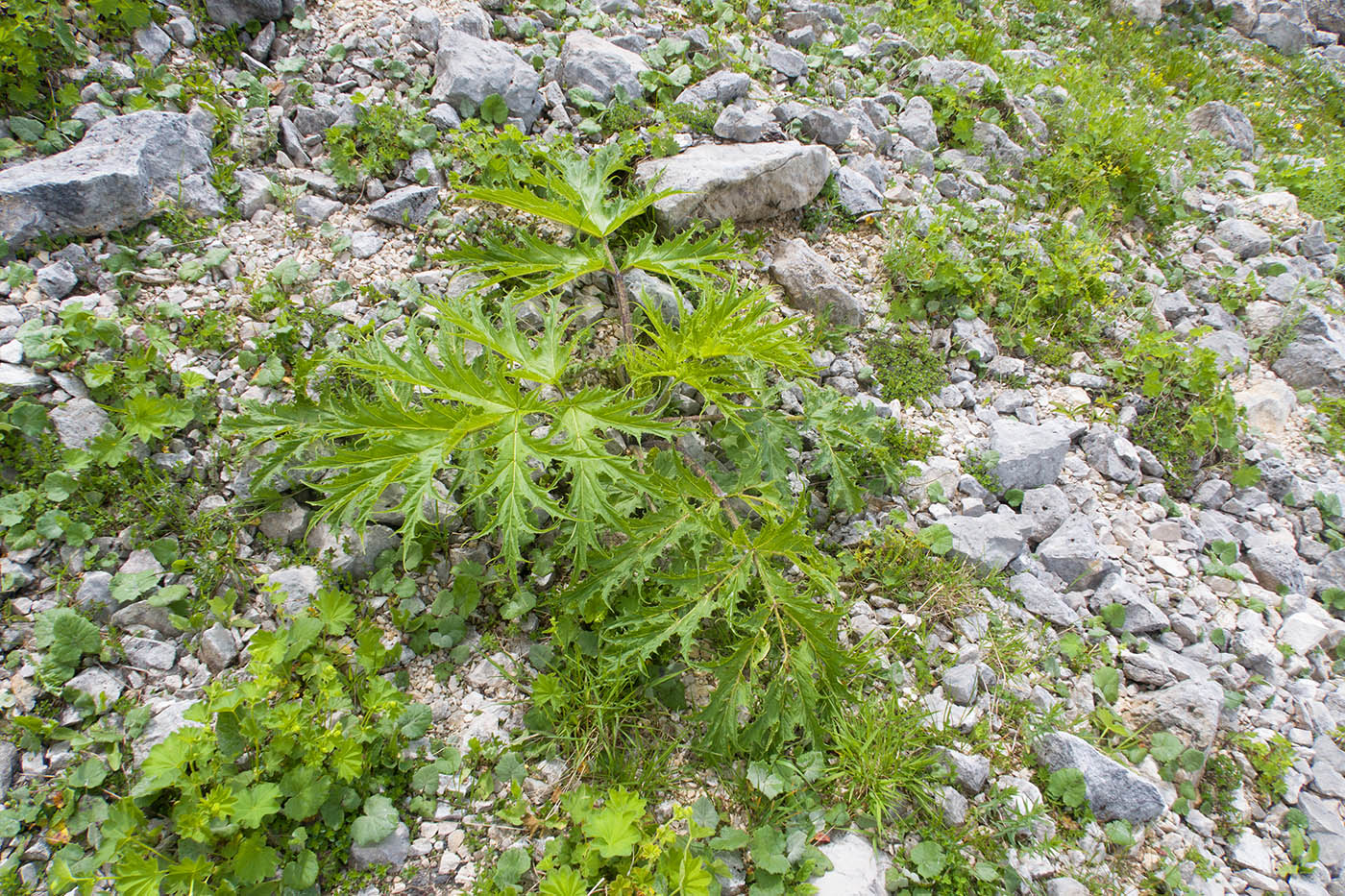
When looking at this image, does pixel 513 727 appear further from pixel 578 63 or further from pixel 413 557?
pixel 578 63

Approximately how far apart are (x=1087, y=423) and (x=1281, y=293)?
2.81 meters

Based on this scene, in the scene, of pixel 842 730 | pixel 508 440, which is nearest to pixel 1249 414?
pixel 842 730

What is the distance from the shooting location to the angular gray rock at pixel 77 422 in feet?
10.2

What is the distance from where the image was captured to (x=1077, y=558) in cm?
370

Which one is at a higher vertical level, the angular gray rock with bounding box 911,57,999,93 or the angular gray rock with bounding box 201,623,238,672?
the angular gray rock with bounding box 911,57,999,93

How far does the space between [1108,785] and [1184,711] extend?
1.94ft

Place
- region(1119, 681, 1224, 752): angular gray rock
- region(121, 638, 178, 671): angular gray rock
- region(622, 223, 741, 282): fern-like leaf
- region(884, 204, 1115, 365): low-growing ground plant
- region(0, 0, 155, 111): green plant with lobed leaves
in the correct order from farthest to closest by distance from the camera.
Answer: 1. region(884, 204, 1115, 365): low-growing ground plant
2. region(0, 0, 155, 111): green plant with lobed leaves
3. region(622, 223, 741, 282): fern-like leaf
4. region(1119, 681, 1224, 752): angular gray rock
5. region(121, 638, 178, 671): angular gray rock

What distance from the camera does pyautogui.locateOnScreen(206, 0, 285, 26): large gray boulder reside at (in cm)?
463

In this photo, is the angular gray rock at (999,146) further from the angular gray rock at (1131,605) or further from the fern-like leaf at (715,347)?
the fern-like leaf at (715,347)

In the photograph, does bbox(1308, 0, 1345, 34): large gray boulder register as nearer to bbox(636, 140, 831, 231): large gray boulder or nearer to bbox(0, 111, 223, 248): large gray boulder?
bbox(636, 140, 831, 231): large gray boulder

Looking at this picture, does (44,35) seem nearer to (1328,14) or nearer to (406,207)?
(406,207)

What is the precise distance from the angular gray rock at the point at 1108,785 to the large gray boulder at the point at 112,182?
5.16 meters

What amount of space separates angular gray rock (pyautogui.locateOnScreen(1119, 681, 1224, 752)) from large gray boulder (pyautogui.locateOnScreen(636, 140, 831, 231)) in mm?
3490

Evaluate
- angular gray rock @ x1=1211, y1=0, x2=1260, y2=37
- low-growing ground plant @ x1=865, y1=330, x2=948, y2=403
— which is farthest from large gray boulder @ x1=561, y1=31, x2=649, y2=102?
angular gray rock @ x1=1211, y1=0, x2=1260, y2=37
